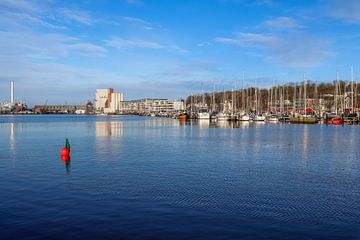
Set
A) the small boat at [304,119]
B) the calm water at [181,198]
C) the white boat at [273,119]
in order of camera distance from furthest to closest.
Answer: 1. the white boat at [273,119]
2. the small boat at [304,119]
3. the calm water at [181,198]

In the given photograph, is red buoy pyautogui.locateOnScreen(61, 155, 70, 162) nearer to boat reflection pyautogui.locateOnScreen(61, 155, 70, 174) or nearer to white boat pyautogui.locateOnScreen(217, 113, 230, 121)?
boat reflection pyautogui.locateOnScreen(61, 155, 70, 174)

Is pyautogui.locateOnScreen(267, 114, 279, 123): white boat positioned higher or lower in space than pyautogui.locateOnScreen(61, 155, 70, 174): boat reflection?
higher

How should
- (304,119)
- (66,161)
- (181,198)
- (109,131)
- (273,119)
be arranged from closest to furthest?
(181,198)
(66,161)
(109,131)
(304,119)
(273,119)

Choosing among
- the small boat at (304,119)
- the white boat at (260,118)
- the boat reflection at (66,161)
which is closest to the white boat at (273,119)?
the white boat at (260,118)

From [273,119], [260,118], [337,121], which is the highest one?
[260,118]

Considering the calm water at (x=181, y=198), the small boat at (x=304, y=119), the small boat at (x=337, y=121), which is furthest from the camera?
the small boat at (x=304, y=119)

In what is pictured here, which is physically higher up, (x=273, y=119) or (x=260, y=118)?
(x=260, y=118)

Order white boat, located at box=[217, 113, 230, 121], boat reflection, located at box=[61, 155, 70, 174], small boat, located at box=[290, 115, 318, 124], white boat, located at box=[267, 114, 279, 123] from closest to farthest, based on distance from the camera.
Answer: boat reflection, located at box=[61, 155, 70, 174] → small boat, located at box=[290, 115, 318, 124] → white boat, located at box=[267, 114, 279, 123] → white boat, located at box=[217, 113, 230, 121]

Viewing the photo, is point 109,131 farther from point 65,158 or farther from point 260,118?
point 260,118

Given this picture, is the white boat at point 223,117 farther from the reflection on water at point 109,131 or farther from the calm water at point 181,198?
the calm water at point 181,198

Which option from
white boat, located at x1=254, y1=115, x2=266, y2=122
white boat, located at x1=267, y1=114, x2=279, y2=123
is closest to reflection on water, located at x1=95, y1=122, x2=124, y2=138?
white boat, located at x1=254, y1=115, x2=266, y2=122

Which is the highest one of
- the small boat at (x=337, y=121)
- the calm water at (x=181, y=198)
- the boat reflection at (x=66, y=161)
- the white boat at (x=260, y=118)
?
the white boat at (x=260, y=118)

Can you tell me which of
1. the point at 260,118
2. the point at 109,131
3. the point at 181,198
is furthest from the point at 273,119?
the point at 181,198

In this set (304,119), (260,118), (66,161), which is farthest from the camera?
(260,118)
